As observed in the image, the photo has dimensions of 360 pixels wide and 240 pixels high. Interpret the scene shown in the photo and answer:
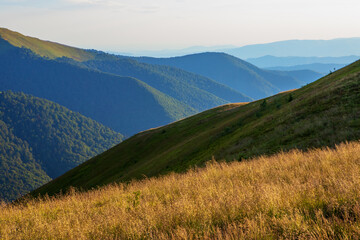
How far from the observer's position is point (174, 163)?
3241 centimetres

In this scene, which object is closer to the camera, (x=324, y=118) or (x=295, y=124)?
(x=324, y=118)

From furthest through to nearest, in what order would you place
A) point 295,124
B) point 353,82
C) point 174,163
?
point 174,163
point 353,82
point 295,124

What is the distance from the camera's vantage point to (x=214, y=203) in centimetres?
602

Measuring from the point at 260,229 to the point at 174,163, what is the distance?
28148 mm

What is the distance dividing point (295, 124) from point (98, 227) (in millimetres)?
17210

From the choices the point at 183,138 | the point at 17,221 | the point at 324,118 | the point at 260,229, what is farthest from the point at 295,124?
the point at 183,138

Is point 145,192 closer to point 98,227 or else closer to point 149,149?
point 98,227

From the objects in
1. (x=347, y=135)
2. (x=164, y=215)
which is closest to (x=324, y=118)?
(x=347, y=135)

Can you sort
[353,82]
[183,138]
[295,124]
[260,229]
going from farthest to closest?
[183,138] < [353,82] < [295,124] < [260,229]

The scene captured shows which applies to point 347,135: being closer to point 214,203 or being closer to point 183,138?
point 214,203

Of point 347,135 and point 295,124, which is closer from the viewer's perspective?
point 347,135

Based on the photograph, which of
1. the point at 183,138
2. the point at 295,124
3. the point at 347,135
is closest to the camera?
the point at 347,135

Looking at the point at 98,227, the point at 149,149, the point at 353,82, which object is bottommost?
the point at 149,149

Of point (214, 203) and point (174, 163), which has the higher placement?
point (214, 203)
